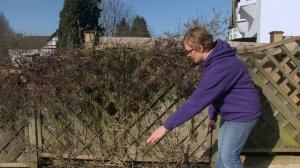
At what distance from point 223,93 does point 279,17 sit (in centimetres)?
1185

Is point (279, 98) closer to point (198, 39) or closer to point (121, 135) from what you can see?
point (121, 135)

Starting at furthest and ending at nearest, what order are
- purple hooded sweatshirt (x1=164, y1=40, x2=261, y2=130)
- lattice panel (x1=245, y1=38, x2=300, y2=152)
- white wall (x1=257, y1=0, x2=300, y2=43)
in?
white wall (x1=257, y1=0, x2=300, y2=43) < lattice panel (x1=245, y1=38, x2=300, y2=152) < purple hooded sweatshirt (x1=164, y1=40, x2=261, y2=130)

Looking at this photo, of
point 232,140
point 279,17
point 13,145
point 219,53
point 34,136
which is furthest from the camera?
point 279,17

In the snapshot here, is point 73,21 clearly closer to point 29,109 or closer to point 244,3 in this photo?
point 244,3

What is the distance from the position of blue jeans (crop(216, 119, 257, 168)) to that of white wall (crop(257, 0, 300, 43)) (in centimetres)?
1090

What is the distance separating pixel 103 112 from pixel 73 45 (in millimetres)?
854

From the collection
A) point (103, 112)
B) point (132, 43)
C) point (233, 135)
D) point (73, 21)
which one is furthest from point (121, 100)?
point (73, 21)

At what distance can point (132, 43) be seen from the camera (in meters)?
4.99

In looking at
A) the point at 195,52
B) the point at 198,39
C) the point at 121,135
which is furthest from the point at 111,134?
the point at 198,39

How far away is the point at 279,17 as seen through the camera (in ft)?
47.0

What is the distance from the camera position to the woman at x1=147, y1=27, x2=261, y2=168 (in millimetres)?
3230

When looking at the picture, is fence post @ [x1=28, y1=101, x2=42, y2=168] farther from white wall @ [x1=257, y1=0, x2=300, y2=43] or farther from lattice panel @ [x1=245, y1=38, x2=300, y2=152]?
white wall @ [x1=257, y1=0, x2=300, y2=43]

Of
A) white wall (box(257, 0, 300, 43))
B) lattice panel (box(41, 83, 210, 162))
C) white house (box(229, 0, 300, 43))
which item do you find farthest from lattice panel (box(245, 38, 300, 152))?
white wall (box(257, 0, 300, 43))

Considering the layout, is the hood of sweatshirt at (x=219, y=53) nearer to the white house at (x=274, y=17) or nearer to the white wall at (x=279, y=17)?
the white house at (x=274, y=17)
